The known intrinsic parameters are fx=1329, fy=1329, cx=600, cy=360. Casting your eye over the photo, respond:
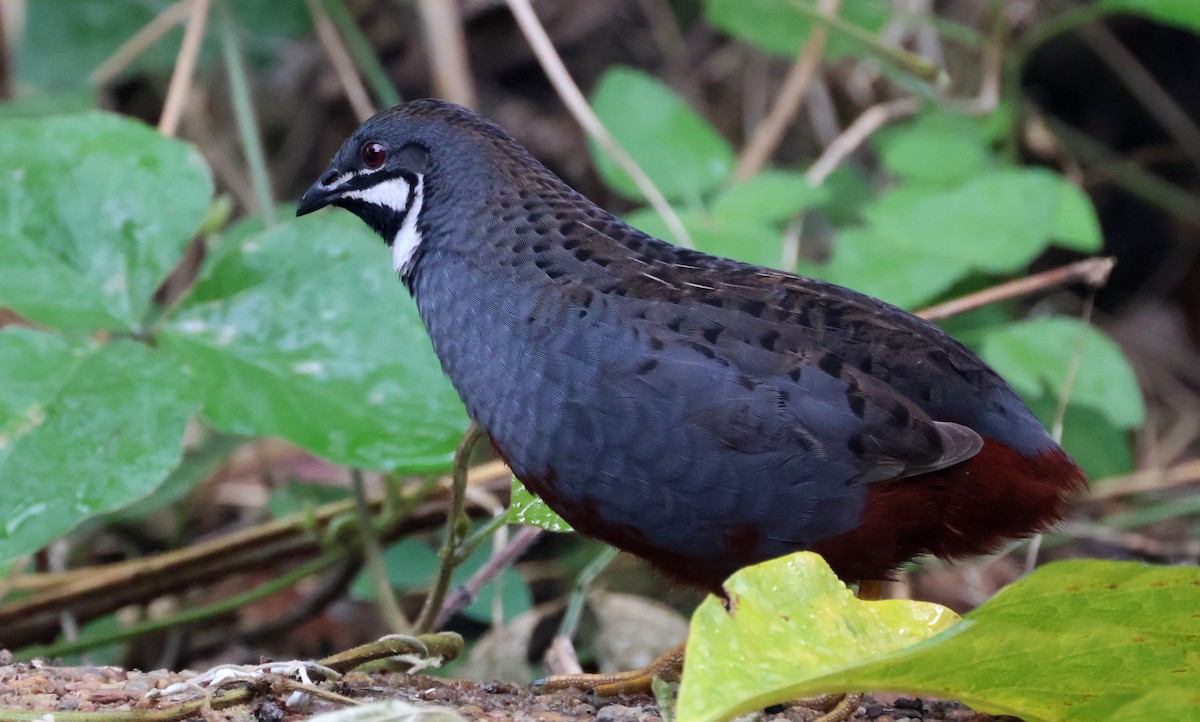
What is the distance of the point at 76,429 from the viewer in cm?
288

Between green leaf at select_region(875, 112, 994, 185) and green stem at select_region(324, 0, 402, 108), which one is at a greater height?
green stem at select_region(324, 0, 402, 108)

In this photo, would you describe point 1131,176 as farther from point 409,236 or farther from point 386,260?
point 409,236

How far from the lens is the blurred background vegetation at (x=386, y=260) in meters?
3.10

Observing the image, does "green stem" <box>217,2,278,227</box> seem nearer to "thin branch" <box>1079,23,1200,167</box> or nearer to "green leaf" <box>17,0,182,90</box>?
"green leaf" <box>17,0,182,90</box>

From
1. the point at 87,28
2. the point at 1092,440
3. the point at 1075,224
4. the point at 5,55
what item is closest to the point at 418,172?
the point at 1075,224

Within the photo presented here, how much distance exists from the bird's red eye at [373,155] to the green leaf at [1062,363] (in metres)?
1.85

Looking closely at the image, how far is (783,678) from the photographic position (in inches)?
66.3

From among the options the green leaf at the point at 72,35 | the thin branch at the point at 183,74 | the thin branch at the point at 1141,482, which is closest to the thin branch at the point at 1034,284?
the thin branch at the point at 1141,482

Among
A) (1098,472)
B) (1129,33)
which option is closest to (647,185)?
(1098,472)

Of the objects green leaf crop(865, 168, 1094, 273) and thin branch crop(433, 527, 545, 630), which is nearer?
Answer: thin branch crop(433, 527, 545, 630)

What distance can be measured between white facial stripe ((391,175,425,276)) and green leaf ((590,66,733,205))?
1.35 meters

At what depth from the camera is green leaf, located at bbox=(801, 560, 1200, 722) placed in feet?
5.67

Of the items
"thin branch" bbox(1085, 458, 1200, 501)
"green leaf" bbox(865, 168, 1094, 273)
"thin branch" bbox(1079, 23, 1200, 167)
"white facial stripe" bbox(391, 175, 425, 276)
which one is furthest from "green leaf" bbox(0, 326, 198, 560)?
"thin branch" bbox(1079, 23, 1200, 167)

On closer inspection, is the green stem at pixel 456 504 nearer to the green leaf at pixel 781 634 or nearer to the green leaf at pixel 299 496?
the green leaf at pixel 781 634
